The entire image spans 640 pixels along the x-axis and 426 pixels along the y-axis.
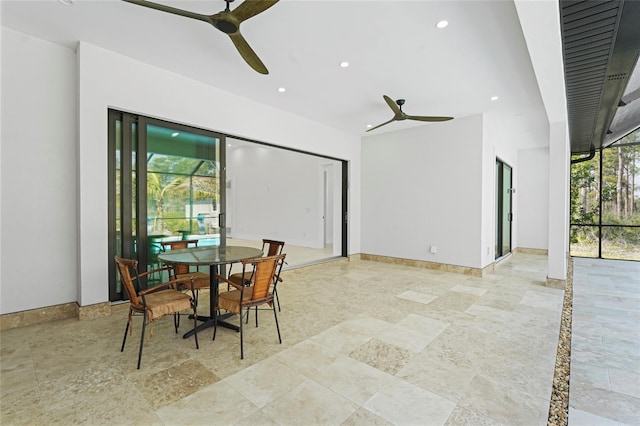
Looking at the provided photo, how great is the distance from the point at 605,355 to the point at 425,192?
391 cm

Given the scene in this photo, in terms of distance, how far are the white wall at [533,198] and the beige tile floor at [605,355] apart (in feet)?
10.9

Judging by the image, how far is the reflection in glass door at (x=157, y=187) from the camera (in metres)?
3.61

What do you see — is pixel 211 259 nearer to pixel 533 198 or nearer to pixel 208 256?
pixel 208 256

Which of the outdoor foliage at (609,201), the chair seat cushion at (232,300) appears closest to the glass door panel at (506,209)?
the outdoor foliage at (609,201)

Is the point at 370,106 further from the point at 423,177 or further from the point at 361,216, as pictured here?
the point at 361,216

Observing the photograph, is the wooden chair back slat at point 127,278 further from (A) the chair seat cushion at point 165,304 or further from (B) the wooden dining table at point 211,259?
(B) the wooden dining table at point 211,259

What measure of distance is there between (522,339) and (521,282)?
271cm

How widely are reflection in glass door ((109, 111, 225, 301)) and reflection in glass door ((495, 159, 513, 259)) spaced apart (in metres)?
6.13

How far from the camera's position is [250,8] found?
2.12m

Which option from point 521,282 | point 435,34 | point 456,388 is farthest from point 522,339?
point 435,34

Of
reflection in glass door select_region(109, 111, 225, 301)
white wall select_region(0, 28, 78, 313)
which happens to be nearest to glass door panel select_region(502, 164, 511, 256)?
reflection in glass door select_region(109, 111, 225, 301)

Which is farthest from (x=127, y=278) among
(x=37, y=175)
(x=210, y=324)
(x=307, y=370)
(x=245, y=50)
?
(x=245, y=50)

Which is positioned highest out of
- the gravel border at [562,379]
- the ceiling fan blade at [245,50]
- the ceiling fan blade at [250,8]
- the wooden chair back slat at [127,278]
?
the ceiling fan blade at [250,8]

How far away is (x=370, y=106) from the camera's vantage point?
16.6ft
